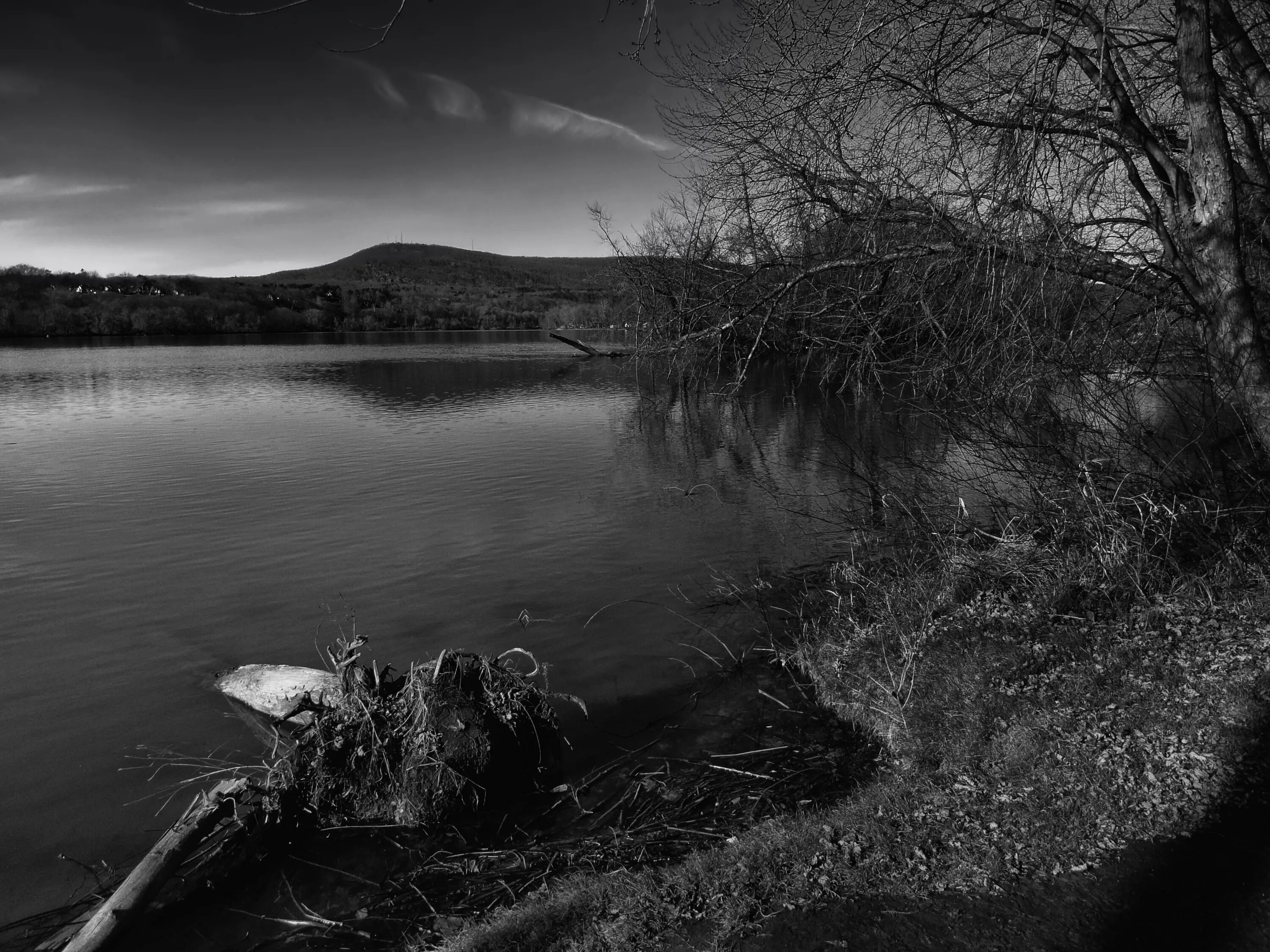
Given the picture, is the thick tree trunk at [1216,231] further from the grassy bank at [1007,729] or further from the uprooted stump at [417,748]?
the uprooted stump at [417,748]

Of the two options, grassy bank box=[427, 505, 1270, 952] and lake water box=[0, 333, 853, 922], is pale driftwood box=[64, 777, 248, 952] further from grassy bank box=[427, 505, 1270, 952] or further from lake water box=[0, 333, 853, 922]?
grassy bank box=[427, 505, 1270, 952]

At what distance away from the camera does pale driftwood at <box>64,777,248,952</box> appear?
12.5ft

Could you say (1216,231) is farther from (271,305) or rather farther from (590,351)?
(271,305)

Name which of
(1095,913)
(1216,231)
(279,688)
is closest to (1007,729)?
(1095,913)

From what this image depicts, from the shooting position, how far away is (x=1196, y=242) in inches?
220

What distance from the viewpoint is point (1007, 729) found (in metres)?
4.64

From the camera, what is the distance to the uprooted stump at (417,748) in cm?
501

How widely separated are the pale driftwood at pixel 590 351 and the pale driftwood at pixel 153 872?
116 feet

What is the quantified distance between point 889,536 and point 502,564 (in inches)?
189

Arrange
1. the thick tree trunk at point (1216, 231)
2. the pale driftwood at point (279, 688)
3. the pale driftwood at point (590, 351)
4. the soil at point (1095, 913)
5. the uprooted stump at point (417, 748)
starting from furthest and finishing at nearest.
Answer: the pale driftwood at point (590, 351)
the pale driftwood at point (279, 688)
the thick tree trunk at point (1216, 231)
the uprooted stump at point (417, 748)
the soil at point (1095, 913)

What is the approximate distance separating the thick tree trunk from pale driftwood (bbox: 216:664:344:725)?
688 cm

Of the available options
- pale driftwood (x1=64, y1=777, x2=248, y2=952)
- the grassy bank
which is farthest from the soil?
pale driftwood (x1=64, y1=777, x2=248, y2=952)

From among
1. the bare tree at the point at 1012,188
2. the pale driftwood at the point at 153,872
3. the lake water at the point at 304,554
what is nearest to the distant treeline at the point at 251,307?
the lake water at the point at 304,554

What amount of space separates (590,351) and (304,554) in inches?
1303
